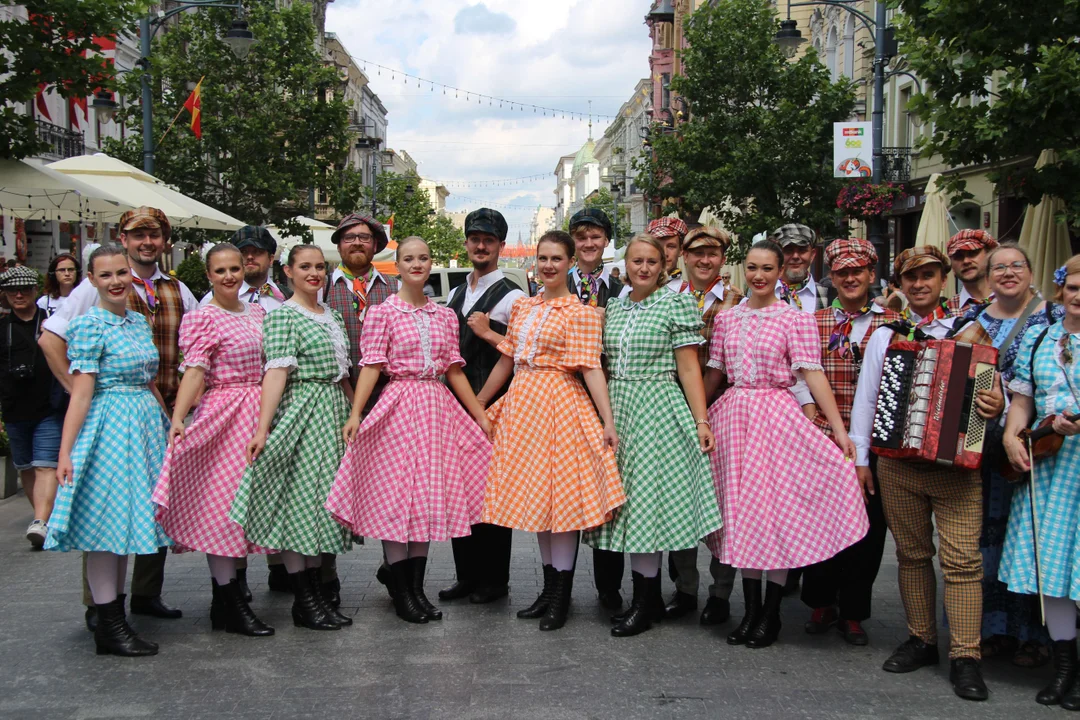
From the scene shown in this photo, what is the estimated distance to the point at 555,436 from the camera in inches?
238

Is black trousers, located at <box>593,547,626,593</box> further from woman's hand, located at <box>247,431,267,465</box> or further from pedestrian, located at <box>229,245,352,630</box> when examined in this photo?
woman's hand, located at <box>247,431,267,465</box>

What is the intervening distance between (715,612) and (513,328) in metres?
1.86

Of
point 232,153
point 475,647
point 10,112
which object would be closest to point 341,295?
point 475,647

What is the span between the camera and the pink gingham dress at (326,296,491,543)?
19.9 feet

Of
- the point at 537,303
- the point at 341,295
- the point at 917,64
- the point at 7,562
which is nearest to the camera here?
the point at 537,303

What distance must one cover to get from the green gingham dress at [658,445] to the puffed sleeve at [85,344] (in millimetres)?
2551

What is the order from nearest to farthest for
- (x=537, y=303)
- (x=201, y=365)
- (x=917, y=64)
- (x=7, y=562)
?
(x=201, y=365) < (x=537, y=303) < (x=7, y=562) < (x=917, y=64)

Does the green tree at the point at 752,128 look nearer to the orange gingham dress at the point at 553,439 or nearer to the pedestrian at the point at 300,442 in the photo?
the orange gingham dress at the point at 553,439

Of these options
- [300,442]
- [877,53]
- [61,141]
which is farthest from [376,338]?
[61,141]

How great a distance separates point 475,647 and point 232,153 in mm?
22535

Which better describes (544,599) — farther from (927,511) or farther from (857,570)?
(927,511)

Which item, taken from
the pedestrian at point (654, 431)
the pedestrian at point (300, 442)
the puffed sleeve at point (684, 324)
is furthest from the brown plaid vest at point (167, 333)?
the puffed sleeve at point (684, 324)

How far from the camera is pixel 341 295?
6.84 metres

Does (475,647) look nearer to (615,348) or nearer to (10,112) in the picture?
(615,348)
